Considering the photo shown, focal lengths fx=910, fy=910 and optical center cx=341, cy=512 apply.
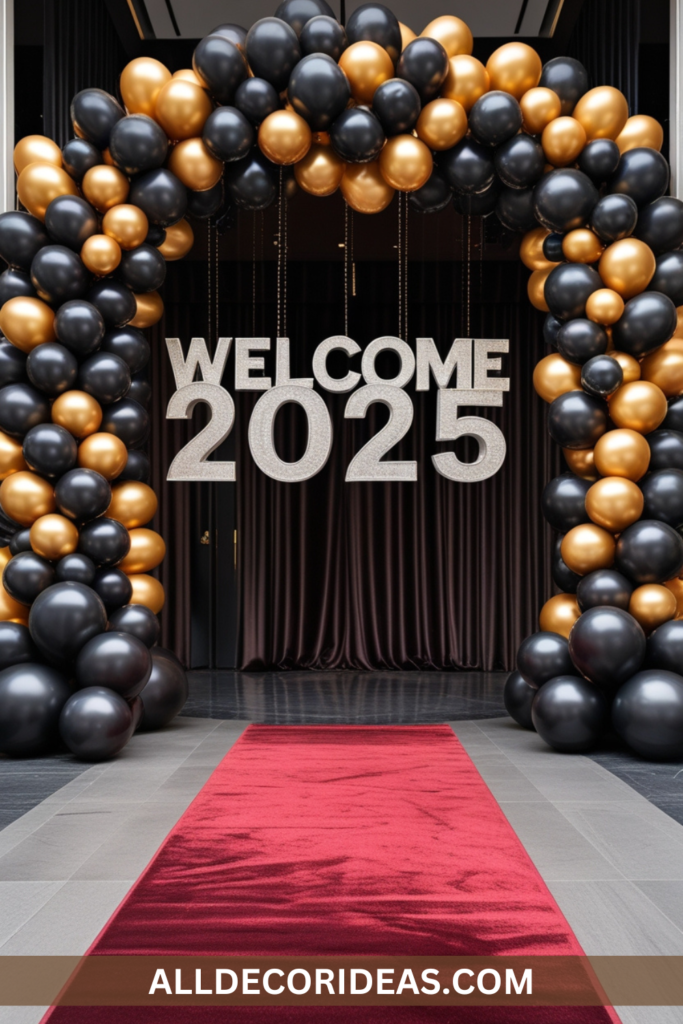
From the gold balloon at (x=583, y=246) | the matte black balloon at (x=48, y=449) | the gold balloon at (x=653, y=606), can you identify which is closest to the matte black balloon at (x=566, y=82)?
the gold balloon at (x=583, y=246)

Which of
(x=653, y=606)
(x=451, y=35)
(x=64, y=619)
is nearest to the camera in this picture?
(x=64, y=619)

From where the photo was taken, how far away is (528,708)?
13.2 feet

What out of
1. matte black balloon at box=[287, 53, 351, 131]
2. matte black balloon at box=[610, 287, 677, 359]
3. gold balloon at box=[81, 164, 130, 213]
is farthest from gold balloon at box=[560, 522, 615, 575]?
gold balloon at box=[81, 164, 130, 213]

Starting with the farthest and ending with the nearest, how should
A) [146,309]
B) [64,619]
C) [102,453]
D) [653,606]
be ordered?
[146,309] → [102,453] → [653,606] → [64,619]

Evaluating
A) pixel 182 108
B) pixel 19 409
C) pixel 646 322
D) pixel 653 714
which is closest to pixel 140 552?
pixel 19 409

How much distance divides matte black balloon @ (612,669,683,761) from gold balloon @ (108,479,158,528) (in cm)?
204

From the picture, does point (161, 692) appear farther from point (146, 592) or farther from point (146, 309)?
point (146, 309)

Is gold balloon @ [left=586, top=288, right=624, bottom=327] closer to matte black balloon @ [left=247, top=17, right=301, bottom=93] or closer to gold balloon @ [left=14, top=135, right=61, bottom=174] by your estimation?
matte black balloon @ [left=247, top=17, right=301, bottom=93]

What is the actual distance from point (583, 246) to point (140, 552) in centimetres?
221

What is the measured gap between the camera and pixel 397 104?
3594 mm

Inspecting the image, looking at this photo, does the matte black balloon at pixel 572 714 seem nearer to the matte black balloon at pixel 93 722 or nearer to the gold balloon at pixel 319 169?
the matte black balloon at pixel 93 722

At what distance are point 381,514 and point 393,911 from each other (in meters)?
5.65

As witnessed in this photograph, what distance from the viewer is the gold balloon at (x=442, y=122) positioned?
365 cm

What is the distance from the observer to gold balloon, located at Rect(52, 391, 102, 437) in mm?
3545
